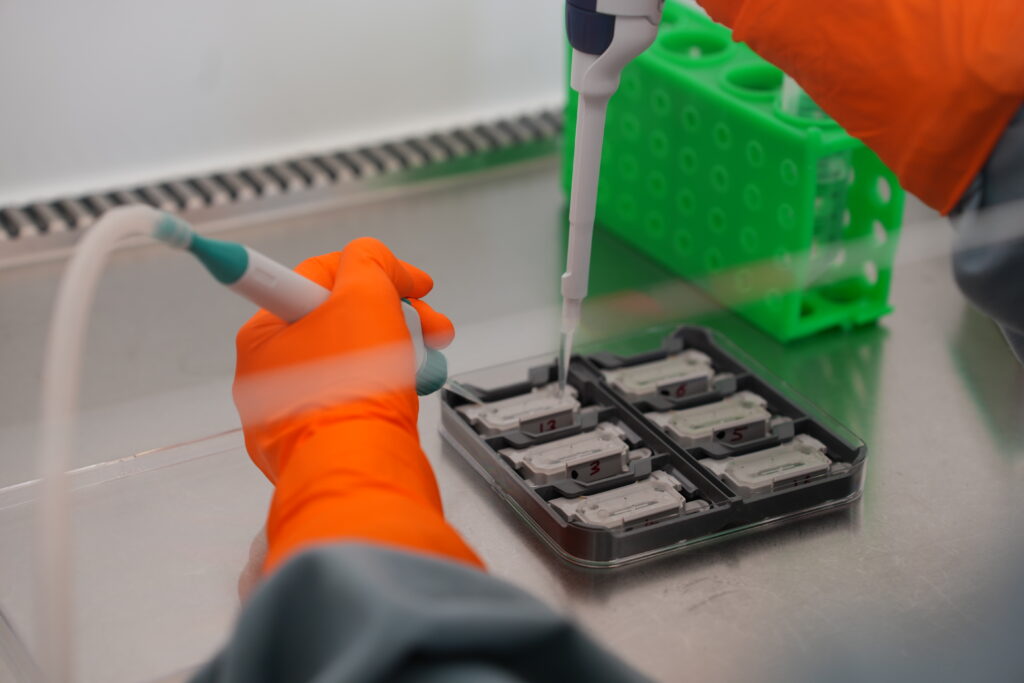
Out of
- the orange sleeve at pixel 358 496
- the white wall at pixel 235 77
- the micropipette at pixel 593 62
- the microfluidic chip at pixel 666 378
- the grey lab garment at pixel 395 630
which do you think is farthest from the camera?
the white wall at pixel 235 77

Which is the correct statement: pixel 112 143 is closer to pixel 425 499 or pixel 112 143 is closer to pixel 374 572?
pixel 425 499

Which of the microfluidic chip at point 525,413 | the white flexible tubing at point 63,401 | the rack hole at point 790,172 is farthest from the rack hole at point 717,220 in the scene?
the white flexible tubing at point 63,401

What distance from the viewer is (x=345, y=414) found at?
69cm

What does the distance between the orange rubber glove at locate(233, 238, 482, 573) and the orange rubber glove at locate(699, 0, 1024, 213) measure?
0.94ft

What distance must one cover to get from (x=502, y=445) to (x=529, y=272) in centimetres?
35

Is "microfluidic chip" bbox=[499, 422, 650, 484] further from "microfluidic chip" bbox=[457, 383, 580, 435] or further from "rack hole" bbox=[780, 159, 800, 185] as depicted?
"rack hole" bbox=[780, 159, 800, 185]

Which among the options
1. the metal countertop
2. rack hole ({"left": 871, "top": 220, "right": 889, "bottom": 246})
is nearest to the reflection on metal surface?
the metal countertop

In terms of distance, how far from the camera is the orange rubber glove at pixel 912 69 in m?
0.70

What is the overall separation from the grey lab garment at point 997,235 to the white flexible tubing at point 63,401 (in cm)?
47

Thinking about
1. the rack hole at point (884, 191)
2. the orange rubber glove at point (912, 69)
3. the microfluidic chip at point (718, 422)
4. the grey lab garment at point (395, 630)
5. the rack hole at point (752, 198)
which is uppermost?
the orange rubber glove at point (912, 69)

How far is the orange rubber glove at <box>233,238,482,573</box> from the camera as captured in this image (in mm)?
625

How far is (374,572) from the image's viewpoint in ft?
1.70

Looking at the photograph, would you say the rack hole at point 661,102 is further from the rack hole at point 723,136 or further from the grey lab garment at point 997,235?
the grey lab garment at point 997,235

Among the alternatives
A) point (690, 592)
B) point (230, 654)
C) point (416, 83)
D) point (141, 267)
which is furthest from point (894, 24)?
point (416, 83)
